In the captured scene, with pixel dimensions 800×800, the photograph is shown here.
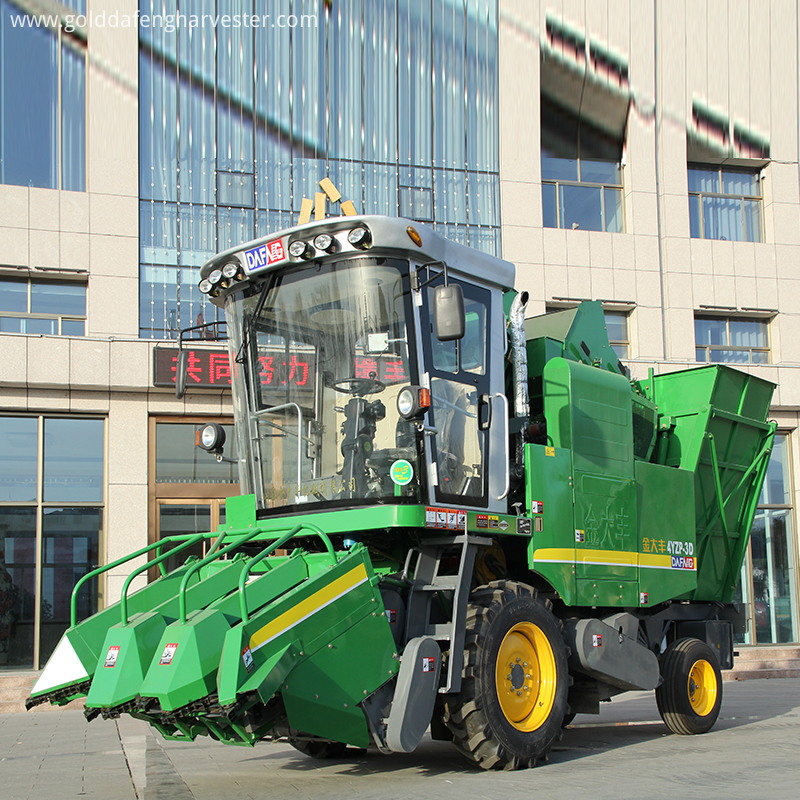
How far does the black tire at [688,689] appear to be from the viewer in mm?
9336

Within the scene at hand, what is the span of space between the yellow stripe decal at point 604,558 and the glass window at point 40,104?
1172cm

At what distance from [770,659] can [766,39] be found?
12.1 metres

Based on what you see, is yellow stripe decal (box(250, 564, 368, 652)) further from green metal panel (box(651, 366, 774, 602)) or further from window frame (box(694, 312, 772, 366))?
window frame (box(694, 312, 772, 366))

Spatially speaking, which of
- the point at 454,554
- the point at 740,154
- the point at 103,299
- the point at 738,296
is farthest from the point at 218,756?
the point at 740,154

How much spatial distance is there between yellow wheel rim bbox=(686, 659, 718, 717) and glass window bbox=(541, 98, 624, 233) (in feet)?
35.9

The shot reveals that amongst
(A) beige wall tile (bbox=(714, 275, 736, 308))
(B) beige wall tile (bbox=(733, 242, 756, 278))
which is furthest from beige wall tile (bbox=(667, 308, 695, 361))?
(B) beige wall tile (bbox=(733, 242, 756, 278))

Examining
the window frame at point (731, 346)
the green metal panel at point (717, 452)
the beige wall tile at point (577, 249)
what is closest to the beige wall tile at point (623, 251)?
the beige wall tile at point (577, 249)

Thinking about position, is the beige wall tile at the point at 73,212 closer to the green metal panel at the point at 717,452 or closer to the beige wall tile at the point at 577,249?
the beige wall tile at the point at 577,249

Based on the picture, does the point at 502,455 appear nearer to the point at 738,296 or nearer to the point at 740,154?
the point at 738,296

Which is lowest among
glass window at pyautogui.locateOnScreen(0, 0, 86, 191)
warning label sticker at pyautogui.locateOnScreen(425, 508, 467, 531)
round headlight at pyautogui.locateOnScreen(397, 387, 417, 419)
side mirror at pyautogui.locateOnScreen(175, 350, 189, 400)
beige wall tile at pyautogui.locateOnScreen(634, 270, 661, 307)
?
warning label sticker at pyautogui.locateOnScreen(425, 508, 467, 531)

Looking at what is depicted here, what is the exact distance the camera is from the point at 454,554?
7.61 metres

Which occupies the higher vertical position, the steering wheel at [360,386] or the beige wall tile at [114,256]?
the beige wall tile at [114,256]

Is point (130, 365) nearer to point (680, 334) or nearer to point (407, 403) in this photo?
point (407, 403)

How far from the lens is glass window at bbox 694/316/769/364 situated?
19391 millimetres
